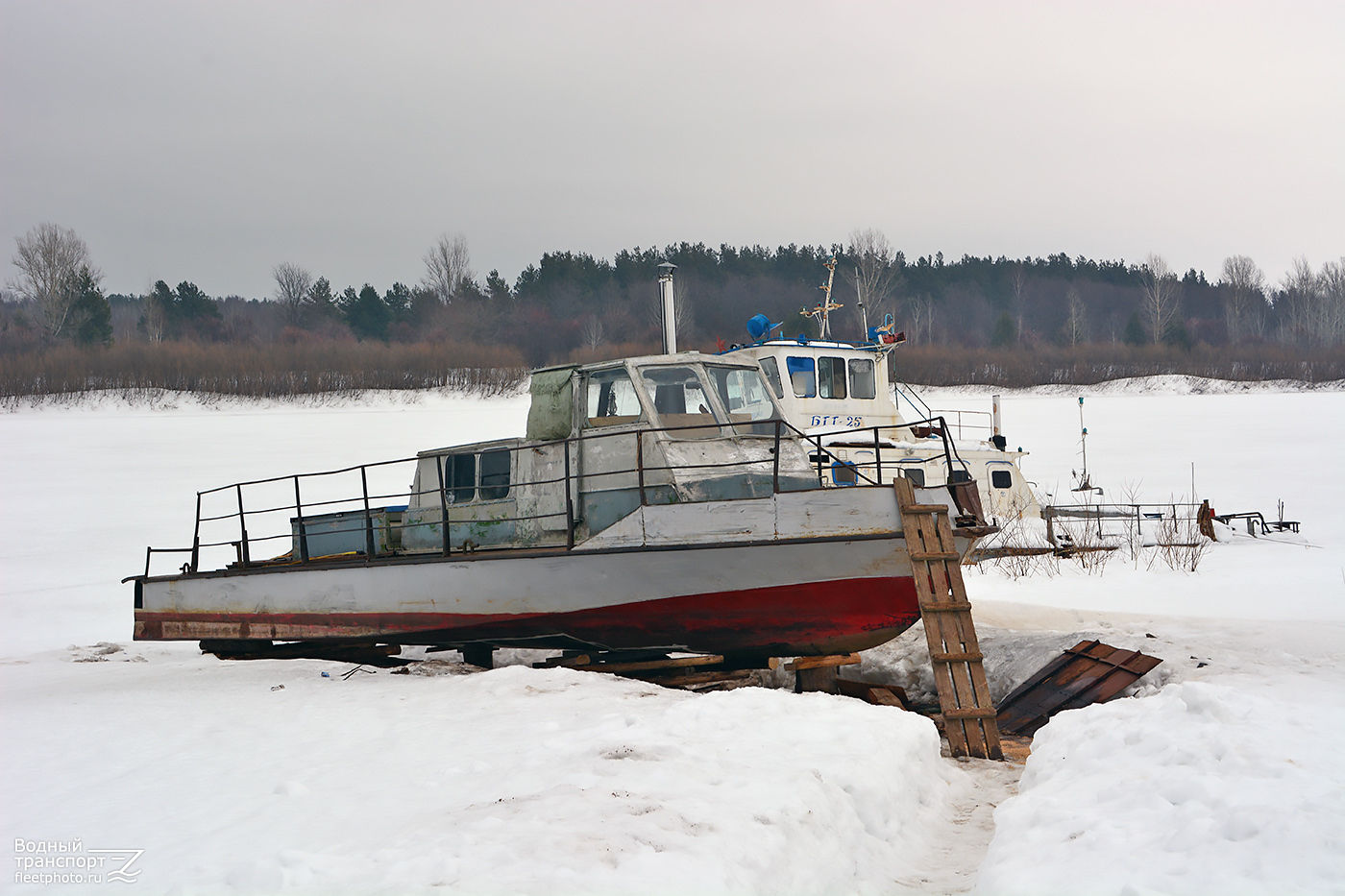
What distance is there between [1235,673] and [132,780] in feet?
26.0

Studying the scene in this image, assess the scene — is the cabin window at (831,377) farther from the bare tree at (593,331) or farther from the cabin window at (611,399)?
the bare tree at (593,331)

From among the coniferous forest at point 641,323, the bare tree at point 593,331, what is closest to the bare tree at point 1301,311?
the coniferous forest at point 641,323

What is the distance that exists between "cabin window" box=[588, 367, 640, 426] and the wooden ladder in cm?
263

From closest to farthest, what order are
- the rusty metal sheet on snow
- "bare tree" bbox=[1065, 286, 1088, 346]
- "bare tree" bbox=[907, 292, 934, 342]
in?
the rusty metal sheet on snow, "bare tree" bbox=[907, 292, 934, 342], "bare tree" bbox=[1065, 286, 1088, 346]

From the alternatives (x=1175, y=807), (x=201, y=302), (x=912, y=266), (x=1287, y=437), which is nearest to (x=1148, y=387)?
(x=1287, y=437)

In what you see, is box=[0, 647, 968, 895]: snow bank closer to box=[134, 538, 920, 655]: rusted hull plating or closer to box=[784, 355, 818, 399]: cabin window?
box=[134, 538, 920, 655]: rusted hull plating

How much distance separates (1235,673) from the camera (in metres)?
7.43

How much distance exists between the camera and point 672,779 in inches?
176

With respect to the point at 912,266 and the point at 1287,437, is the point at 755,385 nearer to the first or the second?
the point at 1287,437

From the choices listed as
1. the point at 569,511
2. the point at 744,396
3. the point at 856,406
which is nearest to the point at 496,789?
the point at 569,511

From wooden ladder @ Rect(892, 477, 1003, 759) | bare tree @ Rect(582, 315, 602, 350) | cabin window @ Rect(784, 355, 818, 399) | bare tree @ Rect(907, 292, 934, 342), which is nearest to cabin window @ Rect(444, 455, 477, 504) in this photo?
wooden ladder @ Rect(892, 477, 1003, 759)

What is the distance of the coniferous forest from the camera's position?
41250mm

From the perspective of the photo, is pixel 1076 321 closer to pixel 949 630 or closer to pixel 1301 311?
pixel 1301 311

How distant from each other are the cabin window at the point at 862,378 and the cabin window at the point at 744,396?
7361 millimetres
